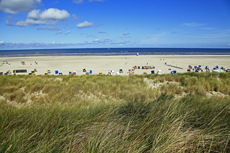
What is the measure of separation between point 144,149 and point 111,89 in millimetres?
4799

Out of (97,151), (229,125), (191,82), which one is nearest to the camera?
(97,151)

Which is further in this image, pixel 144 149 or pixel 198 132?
pixel 198 132

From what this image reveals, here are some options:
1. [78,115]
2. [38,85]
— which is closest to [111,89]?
[38,85]

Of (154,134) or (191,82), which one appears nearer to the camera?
(154,134)

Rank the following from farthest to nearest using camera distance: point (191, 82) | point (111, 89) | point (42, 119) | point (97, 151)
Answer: point (191, 82)
point (111, 89)
point (42, 119)
point (97, 151)

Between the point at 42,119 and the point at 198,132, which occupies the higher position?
the point at 42,119

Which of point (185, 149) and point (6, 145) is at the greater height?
point (6, 145)

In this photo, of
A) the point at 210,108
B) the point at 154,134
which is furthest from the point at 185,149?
the point at 210,108

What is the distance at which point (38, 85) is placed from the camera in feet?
21.2

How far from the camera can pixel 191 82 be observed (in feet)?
23.8

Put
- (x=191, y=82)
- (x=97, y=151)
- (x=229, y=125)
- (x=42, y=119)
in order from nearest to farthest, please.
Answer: (x=97, y=151)
(x=229, y=125)
(x=42, y=119)
(x=191, y=82)

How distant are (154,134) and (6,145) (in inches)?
70.8

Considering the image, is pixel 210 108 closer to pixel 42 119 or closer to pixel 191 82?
pixel 42 119

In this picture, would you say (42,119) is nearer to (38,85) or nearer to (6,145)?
(6,145)
